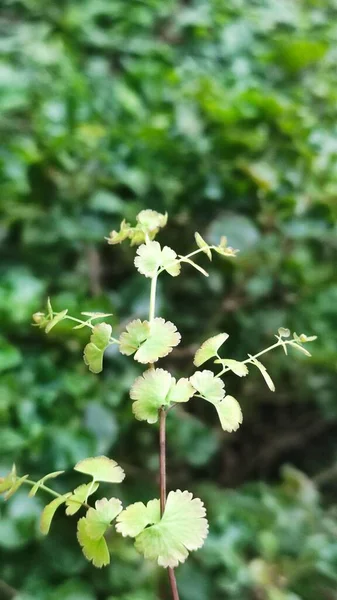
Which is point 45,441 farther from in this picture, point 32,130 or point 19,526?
point 32,130

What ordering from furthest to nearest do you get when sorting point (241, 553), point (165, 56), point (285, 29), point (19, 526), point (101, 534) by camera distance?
point (285, 29) → point (165, 56) → point (241, 553) → point (19, 526) → point (101, 534)

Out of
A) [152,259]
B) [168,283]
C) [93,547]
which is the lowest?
[168,283]

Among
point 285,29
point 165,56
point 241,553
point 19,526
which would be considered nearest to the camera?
point 19,526

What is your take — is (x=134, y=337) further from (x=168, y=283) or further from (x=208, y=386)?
(x=168, y=283)

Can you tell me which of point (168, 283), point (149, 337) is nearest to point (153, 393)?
point (149, 337)

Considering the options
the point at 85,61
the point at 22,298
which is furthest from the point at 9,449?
the point at 85,61
